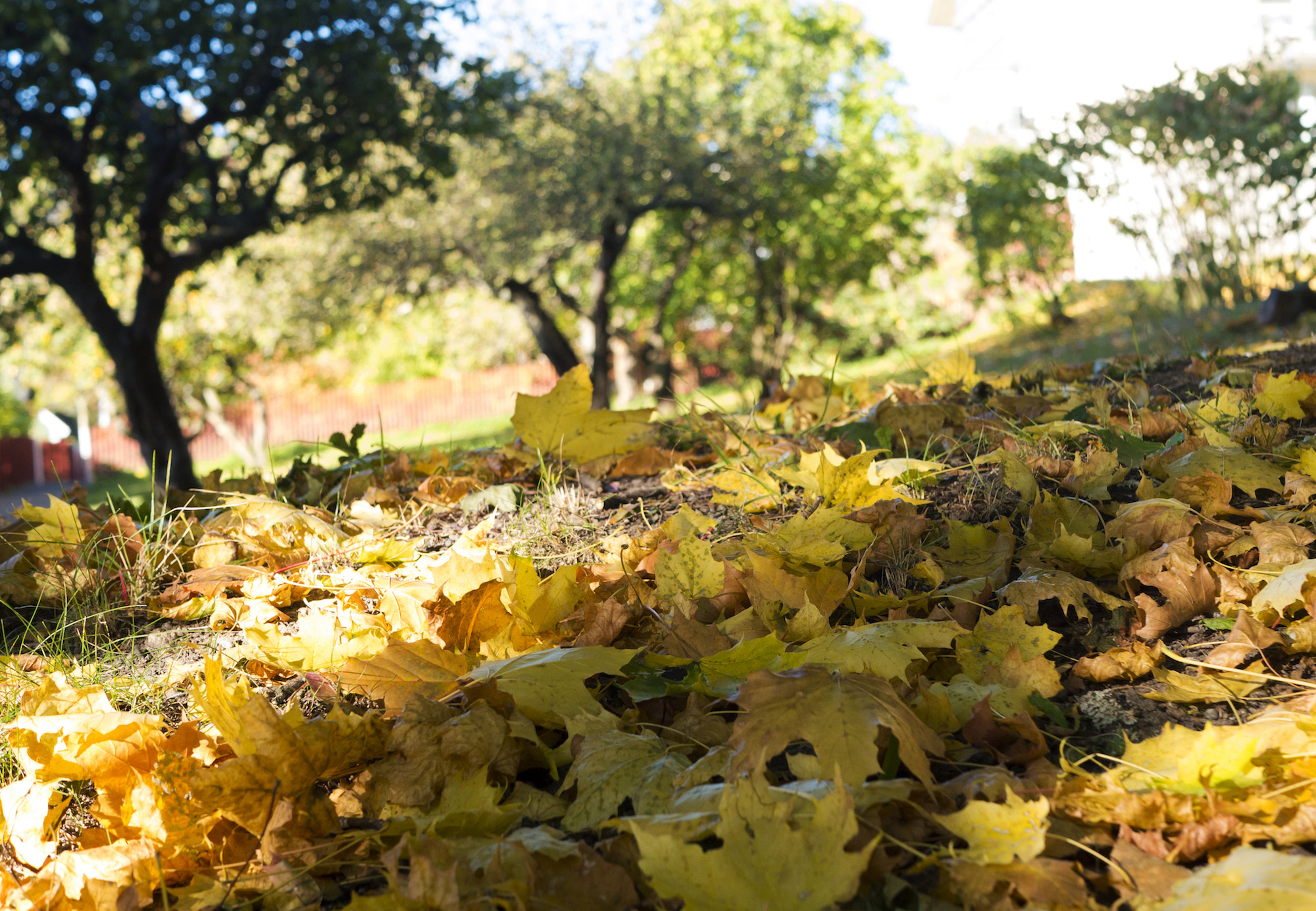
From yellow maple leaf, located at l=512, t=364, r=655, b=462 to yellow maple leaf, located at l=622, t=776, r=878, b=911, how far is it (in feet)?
4.40

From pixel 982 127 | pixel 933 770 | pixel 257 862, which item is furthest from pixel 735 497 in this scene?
pixel 982 127

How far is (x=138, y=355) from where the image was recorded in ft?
24.8

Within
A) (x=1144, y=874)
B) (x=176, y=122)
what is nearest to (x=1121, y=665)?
(x=1144, y=874)

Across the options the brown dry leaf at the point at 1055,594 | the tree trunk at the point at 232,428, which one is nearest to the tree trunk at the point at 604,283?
the brown dry leaf at the point at 1055,594

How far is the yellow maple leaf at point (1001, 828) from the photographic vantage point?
0.79m

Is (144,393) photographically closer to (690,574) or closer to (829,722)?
(690,574)

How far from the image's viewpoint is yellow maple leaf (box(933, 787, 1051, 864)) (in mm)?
792

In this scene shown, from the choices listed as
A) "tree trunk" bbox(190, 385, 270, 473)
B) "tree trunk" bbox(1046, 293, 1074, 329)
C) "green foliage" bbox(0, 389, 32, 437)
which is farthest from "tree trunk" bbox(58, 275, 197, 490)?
"green foliage" bbox(0, 389, 32, 437)

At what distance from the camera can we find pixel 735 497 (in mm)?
1746

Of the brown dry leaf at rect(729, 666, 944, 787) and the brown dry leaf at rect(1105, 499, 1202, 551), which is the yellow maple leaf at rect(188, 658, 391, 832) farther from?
the brown dry leaf at rect(1105, 499, 1202, 551)

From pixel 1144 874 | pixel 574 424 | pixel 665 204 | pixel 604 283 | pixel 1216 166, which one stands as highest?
pixel 665 204

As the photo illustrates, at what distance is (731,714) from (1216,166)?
8.24 m

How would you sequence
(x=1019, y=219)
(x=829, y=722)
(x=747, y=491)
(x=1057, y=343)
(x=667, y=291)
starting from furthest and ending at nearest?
(x=667, y=291) → (x=1019, y=219) → (x=1057, y=343) → (x=747, y=491) → (x=829, y=722)

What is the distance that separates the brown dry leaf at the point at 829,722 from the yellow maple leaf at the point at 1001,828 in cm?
7
